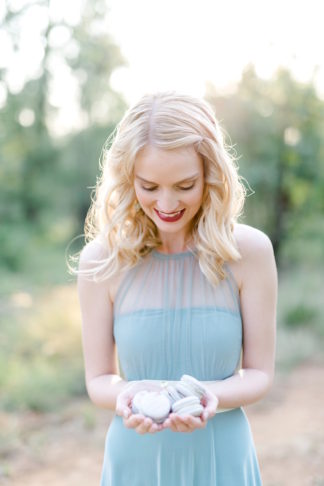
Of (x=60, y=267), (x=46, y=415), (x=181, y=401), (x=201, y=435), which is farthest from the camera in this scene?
(x=60, y=267)

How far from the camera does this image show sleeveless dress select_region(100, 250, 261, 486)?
1.91 m

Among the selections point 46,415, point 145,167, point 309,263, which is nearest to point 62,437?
point 46,415

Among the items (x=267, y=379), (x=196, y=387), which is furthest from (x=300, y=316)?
(x=196, y=387)

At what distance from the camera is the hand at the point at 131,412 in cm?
162

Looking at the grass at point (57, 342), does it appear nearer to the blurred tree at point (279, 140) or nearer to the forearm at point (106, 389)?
the blurred tree at point (279, 140)

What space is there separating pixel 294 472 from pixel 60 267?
1081 cm

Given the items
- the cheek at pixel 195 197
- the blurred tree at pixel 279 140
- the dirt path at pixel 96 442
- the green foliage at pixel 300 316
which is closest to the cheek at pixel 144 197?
the cheek at pixel 195 197

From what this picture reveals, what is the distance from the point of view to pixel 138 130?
5.99ft

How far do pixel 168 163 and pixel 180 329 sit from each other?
1.77 ft

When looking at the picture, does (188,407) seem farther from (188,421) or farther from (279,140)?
(279,140)

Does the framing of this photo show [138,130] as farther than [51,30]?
No

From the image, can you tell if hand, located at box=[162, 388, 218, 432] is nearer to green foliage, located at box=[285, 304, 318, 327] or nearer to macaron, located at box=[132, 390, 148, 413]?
macaron, located at box=[132, 390, 148, 413]

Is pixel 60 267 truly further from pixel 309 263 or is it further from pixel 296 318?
pixel 296 318

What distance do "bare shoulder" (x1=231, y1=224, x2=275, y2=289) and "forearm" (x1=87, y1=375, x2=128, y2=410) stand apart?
1.68ft
